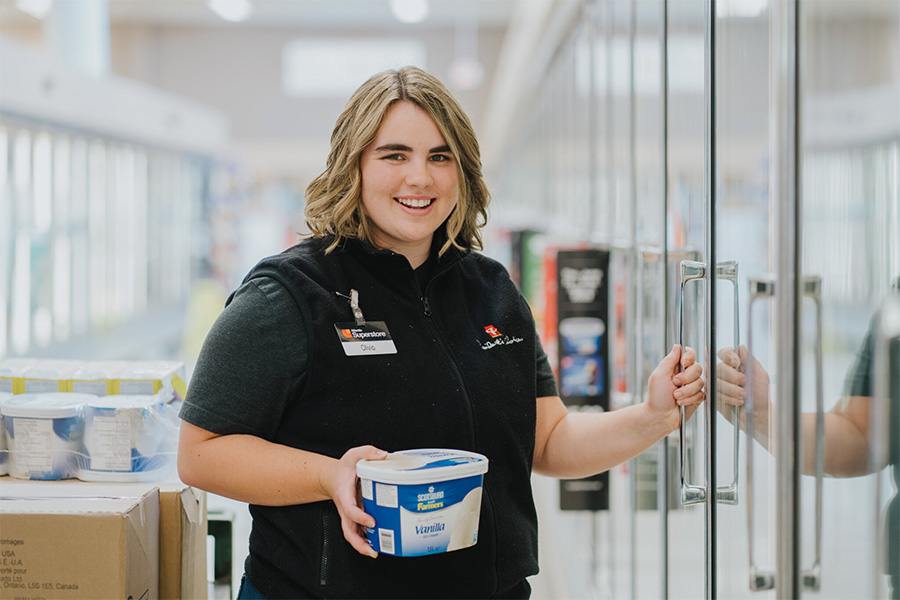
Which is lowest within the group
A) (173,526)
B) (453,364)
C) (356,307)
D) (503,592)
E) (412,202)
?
(503,592)

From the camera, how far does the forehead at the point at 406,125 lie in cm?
185

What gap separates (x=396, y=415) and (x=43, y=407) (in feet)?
2.79

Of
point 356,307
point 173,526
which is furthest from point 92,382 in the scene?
point 356,307

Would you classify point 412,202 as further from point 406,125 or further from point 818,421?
point 818,421

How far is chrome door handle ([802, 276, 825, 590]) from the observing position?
4.43 feet

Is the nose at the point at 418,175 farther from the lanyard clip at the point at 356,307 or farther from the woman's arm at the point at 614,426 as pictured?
the woman's arm at the point at 614,426

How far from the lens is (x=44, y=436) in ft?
6.71

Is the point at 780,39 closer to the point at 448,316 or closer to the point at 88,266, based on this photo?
the point at 448,316

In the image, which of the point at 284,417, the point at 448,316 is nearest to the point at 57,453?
the point at 284,417

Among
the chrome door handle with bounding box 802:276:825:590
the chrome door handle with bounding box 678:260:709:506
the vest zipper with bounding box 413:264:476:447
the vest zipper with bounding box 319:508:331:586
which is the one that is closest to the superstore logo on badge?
the vest zipper with bounding box 413:264:476:447

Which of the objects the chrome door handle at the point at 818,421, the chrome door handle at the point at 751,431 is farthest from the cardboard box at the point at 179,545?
the chrome door handle at the point at 818,421

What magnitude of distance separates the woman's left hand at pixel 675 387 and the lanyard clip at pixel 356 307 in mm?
660

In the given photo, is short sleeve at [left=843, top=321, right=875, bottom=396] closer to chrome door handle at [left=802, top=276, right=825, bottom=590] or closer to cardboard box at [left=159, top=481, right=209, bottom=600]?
chrome door handle at [left=802, top=276, right=825, bottom=590]

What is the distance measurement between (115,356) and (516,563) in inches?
408
